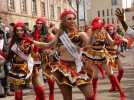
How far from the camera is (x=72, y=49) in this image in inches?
320

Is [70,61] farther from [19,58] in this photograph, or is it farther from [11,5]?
[11,5]

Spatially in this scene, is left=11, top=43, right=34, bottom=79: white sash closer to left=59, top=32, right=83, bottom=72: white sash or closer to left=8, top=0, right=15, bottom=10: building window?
left=59, top=32, right=83, bottom=72: white sash

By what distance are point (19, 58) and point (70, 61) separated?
5.06 ft

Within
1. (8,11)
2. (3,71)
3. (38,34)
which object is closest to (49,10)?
(8,11)

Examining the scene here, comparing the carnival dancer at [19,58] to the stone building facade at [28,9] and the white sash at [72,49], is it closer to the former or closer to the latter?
the white sash at [72,49]

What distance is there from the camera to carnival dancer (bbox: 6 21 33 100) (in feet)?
30.8

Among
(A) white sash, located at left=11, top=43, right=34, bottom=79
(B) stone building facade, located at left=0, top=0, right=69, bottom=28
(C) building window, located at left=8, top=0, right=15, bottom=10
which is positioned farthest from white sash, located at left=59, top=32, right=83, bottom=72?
(C) building window, located at left=8, top=0, right=15, bottom=10

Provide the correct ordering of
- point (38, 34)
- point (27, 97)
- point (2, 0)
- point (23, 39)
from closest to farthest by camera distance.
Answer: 1. point (23, 39)
2. point (38, 34)
3. point (27, 97)
4. point (2, 0)

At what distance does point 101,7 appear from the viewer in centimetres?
15700

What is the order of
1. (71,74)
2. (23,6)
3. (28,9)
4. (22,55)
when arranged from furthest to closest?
(28,9), (23,6), (22,55), (71,74)

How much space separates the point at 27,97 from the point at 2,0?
1939 cm

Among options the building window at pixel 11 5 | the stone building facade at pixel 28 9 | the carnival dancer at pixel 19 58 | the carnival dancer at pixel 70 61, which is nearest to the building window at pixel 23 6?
the stone building facade at pixel 28 9

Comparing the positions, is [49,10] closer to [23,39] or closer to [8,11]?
[8,11]

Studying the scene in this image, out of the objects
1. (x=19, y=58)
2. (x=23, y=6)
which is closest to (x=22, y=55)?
(x=19, y=58)
